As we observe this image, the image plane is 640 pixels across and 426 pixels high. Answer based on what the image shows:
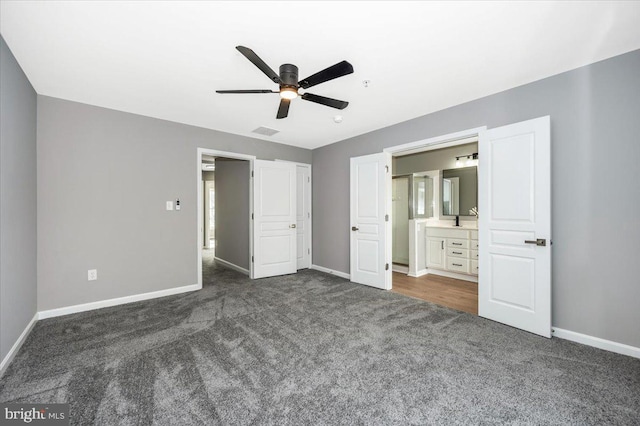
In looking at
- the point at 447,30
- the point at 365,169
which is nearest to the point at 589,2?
the point at 447,30

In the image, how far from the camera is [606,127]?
92.7 inches

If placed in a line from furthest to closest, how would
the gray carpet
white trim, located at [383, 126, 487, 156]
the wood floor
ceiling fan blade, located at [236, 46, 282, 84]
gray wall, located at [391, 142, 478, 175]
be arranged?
gray wall, located at [391, 142, 478, 175]
the wood floor
white trim, located at [383, 126, 487, 156]
ceiling fan blade, located at [236, 46, 282, 84]
the gray carpet

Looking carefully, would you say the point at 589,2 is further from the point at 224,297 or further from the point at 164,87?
the point at 224,297

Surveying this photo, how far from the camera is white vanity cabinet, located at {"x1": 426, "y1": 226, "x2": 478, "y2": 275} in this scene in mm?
4594

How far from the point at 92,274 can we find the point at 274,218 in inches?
106

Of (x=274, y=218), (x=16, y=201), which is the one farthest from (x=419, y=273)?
(x=16, y=201)

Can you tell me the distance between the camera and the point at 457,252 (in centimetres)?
477

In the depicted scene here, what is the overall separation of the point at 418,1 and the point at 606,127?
6.89 ft

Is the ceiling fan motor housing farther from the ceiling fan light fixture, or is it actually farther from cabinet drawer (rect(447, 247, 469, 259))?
cabinet drawer (rect(447, 247, 469, 259))

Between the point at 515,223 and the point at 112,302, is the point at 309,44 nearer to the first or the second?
the point at 515,223

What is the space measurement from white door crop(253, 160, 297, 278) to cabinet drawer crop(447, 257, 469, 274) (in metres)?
2.91

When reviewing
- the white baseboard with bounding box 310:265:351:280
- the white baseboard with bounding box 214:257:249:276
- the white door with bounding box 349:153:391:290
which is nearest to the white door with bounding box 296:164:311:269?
the white baseboard with bounding box 310:265:351:280

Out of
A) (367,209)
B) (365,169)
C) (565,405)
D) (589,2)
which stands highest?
(589,2)

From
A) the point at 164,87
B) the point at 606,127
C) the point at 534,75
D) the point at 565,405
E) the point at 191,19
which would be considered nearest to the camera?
the point at 565,405
